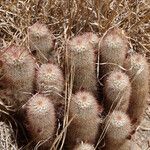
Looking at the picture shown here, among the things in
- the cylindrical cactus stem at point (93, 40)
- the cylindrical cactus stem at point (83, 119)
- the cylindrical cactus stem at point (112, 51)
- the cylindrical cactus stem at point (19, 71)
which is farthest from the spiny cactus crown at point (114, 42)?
the cylindrical cactus stem at point (19, 71)

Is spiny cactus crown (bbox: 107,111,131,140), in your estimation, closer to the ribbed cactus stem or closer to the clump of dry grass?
the ribbed cactus stem

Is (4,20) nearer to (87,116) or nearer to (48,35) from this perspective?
(48,35)

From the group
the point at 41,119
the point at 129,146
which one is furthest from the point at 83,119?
the point at 129,146

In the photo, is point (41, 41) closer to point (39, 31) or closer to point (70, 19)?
point (39, 31)

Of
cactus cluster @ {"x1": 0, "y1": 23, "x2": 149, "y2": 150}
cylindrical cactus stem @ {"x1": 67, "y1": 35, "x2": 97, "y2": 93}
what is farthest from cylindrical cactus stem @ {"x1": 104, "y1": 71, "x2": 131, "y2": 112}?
cylindrical cactus stem @ {"x1": 67, "y1": 35, "x2": 97, "y2": 93}

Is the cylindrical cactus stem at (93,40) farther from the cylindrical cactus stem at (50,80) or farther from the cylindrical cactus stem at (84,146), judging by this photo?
the cylindrical cactus stem at (84,146)

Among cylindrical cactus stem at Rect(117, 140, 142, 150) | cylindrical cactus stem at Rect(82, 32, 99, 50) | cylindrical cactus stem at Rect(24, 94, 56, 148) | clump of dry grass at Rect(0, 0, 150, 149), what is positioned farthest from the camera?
clump of dry grass at Rect(0, 0, 150, 149)
